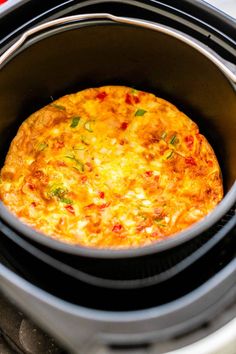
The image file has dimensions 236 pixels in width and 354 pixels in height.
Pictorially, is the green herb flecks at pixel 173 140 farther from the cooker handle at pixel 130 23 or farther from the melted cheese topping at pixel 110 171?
the cooker handle at pixel 130 23

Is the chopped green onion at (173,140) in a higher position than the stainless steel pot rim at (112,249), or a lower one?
higher

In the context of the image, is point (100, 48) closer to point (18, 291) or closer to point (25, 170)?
point (25, 170)

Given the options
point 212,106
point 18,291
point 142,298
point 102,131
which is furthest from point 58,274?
point 212,106

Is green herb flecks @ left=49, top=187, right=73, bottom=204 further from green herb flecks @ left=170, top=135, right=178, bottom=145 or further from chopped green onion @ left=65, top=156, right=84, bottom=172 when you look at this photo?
green herb flecks @ left=170, top=135, right=178, bottom=145

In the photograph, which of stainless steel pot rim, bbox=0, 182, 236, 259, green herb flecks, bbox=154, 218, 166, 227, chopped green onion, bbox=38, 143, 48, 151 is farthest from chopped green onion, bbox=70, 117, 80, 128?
stainless steel pot rim, bbox=0, 182, 236, 259

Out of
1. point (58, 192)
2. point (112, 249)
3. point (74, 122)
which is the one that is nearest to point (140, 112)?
point (74, 122)

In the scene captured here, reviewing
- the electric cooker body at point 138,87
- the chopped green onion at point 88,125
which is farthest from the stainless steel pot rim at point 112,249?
the chopped green onion at point 88,125

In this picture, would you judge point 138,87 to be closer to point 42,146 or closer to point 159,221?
point 42,146
